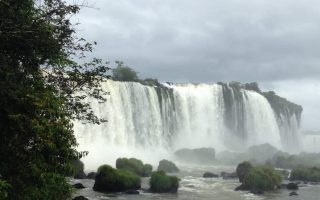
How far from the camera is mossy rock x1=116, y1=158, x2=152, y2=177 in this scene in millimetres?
40688

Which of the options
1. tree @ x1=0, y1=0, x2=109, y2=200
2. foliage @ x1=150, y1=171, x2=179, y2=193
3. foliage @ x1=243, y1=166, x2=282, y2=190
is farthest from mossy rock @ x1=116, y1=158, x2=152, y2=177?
tree @ x1=0, y1=0, x2=109, y2=200

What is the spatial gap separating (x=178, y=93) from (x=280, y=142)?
33002 millimetres

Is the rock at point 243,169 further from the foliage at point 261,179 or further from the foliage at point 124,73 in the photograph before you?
the foliage at point 124,73

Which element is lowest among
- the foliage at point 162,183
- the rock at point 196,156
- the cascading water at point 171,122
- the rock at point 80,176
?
the foliage at point 162,183

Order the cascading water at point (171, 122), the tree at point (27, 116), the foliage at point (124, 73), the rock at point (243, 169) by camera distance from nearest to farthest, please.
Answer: the tree at point (27, 116)
the rock at point (243, 169)
the cascading water at point (171, 122)
the foliage at point (124, 73)

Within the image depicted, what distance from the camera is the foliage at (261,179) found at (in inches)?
1396

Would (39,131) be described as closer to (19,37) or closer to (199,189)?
(19,37)

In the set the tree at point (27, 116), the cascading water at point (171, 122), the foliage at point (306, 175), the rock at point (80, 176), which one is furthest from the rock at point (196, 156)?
the tree at point (27, 116)

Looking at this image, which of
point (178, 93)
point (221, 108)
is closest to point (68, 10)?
point (178, 93)

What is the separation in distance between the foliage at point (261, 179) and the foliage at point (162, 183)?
566 cm

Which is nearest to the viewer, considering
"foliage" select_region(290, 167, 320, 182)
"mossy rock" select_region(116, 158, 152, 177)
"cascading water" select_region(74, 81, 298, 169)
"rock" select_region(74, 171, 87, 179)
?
"rock" select_region(74, 171, 87, 179)

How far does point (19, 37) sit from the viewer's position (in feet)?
37.9

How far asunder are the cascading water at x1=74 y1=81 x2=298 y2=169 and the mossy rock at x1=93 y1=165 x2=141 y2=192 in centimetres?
701

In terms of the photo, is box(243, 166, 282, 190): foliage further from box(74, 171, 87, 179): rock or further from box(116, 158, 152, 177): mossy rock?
box(74, 171, 87, 179): rock
